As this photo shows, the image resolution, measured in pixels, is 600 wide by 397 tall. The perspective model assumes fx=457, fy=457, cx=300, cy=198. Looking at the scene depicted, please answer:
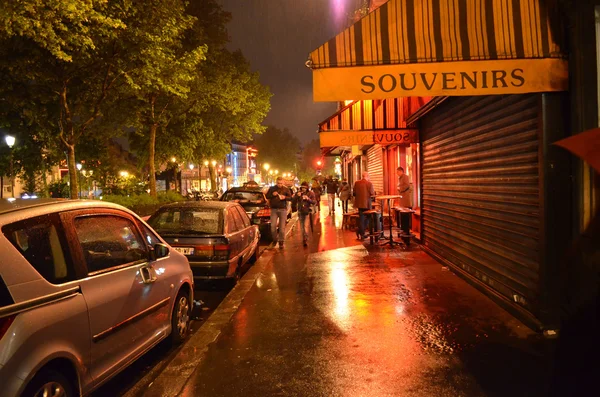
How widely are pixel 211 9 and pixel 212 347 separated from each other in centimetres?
2682

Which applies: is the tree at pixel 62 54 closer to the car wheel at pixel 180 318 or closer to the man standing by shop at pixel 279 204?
the man standing by shop at pixel 279 204

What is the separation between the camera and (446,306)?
6430 mm

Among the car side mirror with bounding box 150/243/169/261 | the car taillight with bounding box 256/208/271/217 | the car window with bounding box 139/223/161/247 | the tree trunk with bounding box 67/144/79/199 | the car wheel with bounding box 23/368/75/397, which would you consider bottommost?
the car wheel with bounding box 23/368/75/397

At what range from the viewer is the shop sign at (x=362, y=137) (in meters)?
11.6

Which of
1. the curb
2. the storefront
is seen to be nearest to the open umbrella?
the storefront

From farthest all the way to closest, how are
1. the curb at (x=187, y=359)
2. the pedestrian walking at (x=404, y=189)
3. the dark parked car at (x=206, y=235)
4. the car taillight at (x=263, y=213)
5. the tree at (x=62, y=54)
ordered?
1. the car taillight at (x=263, y=213)
2. the pedestrian walking at (x=404, y=189)
3. the tree at (x=62, y=54)
4. the dark parked car at (x=206, y=235)
5. the curb at (x=187, y=359)

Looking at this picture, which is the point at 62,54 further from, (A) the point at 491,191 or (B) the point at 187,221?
(A) the point at 491,191

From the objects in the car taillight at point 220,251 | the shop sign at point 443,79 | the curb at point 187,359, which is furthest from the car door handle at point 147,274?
the car taillight at point 220,251

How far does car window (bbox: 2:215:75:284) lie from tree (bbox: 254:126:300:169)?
104 metres

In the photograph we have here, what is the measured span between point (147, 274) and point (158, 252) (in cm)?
39

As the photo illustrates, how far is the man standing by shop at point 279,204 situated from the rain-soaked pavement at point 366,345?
4047mm

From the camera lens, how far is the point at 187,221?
8.08 metres

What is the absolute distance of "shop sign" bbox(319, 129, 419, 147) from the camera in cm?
1159

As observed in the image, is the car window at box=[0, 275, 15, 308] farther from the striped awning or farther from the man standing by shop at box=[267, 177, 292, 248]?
the man standing by shop at box=[267, 177, 292, 248]
